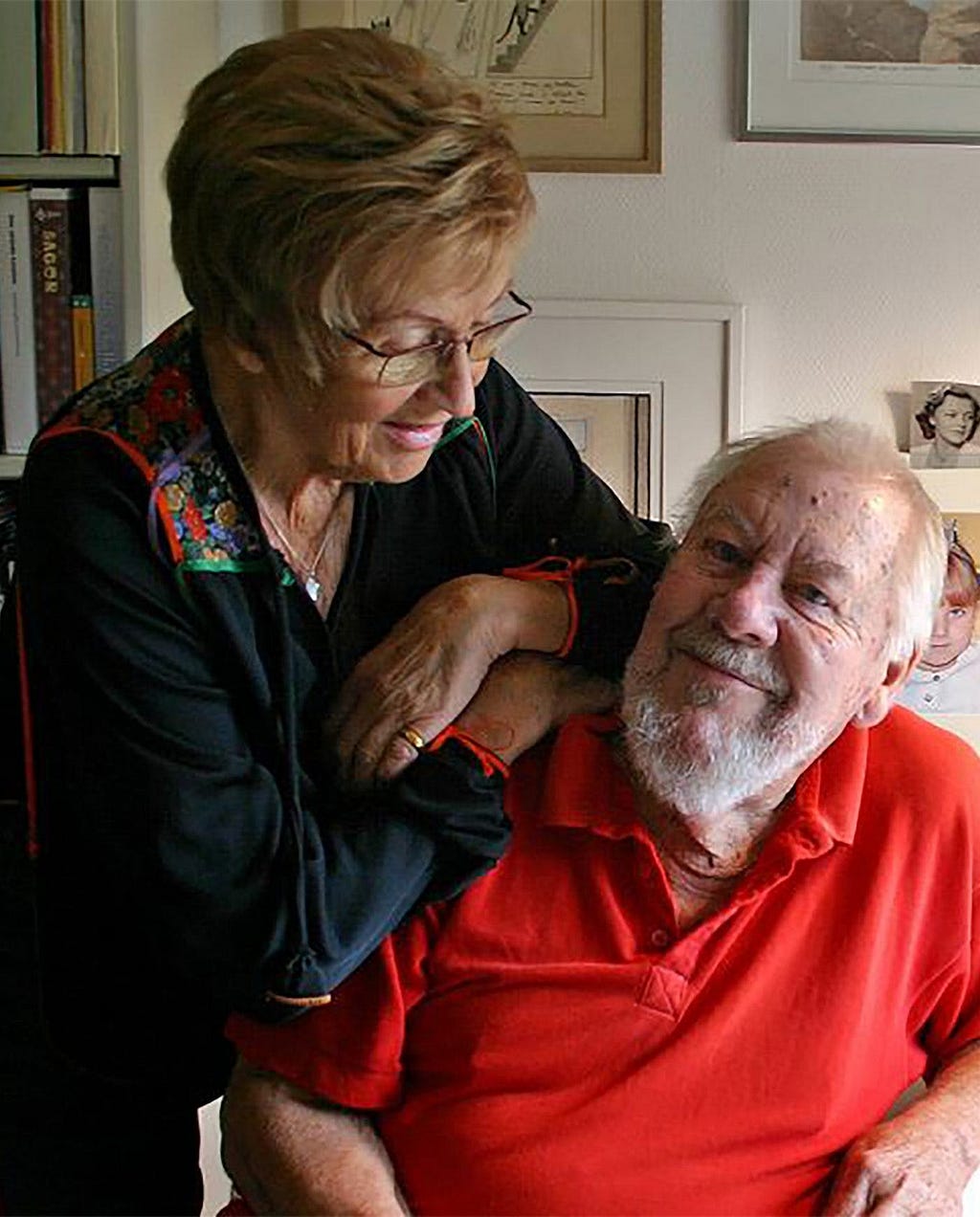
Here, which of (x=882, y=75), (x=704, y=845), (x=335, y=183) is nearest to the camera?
(x=335, y=183)

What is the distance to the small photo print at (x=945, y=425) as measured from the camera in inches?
92.0

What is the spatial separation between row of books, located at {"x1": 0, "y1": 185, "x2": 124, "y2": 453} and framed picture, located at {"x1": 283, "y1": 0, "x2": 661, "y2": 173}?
418mm

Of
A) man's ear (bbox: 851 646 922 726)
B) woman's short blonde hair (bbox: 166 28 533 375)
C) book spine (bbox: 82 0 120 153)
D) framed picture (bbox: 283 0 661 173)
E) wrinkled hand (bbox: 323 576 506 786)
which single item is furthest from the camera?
framed picture (bbox: 283 0 661 173)

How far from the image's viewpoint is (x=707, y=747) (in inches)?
55.9

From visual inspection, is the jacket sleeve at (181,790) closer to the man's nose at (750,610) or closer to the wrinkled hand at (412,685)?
the wrinkled hand at (412,685)

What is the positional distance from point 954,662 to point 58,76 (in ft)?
4.79

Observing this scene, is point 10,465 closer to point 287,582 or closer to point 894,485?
point 287,582

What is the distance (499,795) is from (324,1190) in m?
0.36

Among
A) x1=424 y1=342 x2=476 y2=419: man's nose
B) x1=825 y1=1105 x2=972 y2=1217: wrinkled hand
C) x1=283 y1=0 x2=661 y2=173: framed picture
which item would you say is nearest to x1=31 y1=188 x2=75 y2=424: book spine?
x1=283 y1=0 x2=661 y2=173: framed picture

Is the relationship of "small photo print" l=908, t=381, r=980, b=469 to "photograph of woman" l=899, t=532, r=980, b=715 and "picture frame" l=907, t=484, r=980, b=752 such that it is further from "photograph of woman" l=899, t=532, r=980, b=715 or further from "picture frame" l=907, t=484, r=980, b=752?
"photograph of woman" l=899, t=532, r=980, b=715

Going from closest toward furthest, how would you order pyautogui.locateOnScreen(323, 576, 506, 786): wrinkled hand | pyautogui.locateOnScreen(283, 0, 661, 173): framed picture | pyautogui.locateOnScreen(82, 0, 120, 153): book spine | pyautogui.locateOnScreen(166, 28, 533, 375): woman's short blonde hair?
pyautogui.locateOnScreen(166, 28, 533, 375): woman's short blonde hair < pyautogui.locateOnScreen(323, 576, 506, 786): wrinkled hand < pyautogui.locateOnScreen(82, 0, 120, 153): book spine < pyautogui.locateOnScreen(283, 0, 661, 173): framed picture

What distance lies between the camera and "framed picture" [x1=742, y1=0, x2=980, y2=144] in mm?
2297

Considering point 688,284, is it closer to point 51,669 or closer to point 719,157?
point 719,157

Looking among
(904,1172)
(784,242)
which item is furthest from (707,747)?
(784,242)
